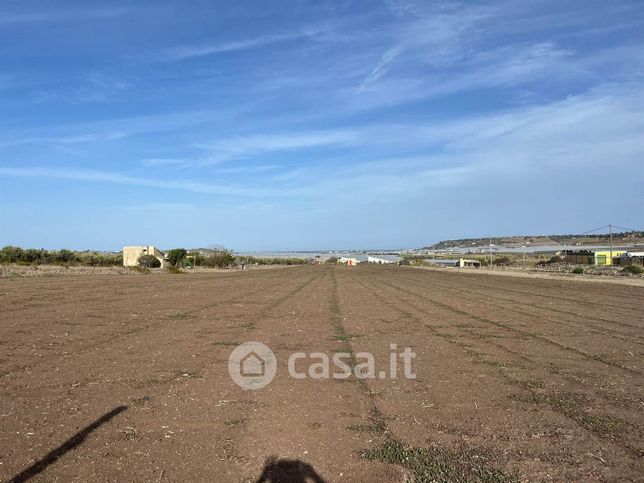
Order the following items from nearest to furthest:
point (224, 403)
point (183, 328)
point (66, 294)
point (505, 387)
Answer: point (224, 403)
point (505, 387)
point (183, 328)
point (66, 294)

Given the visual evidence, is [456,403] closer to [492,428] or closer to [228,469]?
[492,428]

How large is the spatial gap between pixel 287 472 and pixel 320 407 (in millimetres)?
2140

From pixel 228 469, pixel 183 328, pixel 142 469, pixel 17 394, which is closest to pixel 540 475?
pixel 228 469

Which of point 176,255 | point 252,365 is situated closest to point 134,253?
point 176,255

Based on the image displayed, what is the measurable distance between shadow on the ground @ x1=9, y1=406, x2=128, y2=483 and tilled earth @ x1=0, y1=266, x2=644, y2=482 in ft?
0.08

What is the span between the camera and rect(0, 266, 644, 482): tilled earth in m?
5.20

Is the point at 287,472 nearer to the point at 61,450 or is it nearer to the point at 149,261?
the point at 61,450

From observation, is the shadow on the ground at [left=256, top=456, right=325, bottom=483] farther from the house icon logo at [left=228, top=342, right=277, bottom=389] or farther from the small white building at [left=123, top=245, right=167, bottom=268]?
the small white building at [left=123, top=245, right=167, bottom=268]

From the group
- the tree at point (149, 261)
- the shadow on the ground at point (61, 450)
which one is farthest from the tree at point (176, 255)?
the shadow on the ground at point (61, 450)

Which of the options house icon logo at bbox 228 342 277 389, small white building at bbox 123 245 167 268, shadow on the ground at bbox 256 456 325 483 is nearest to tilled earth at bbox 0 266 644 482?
shadow on the ground at bbox 256 456 325 483

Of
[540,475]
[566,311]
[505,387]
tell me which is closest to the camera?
[540,475]

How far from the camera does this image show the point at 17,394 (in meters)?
7.59

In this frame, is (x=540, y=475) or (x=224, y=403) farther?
(x=224, y=403)

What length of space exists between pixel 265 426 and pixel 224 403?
1158 mm
